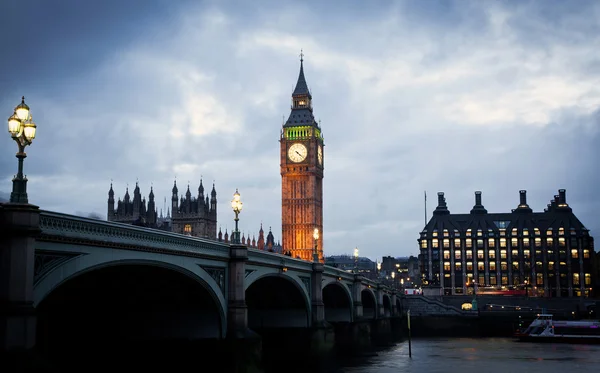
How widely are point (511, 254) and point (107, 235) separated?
17180cm

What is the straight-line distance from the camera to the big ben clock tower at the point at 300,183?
182 m

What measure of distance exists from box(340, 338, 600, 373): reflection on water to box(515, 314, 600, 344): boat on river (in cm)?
918

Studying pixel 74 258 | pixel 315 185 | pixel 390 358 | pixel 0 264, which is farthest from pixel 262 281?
pixel 315 185

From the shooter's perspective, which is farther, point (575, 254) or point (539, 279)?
point (575, 254)

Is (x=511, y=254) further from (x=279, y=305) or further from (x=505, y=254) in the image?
(x=279, y=305)

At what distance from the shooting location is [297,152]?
185m

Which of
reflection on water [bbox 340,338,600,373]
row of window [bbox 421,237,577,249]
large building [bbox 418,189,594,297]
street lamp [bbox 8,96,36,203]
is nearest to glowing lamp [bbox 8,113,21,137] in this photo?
street lamp [bbox 8,96,36,203]

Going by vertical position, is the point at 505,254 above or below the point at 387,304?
above

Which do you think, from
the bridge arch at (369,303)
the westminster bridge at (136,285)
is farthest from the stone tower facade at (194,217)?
the westminster bridge at (136,285)

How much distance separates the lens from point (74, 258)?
87.5ft

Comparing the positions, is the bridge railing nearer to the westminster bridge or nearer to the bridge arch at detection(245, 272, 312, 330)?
the westminster bridge

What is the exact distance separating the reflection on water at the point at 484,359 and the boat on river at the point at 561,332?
918 centimetres

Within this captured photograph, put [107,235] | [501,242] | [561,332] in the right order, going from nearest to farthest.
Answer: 1. [107,235]
2. [561,332]
3. [501,242]

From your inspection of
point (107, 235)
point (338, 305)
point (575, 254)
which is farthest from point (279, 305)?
point (575, 254)
